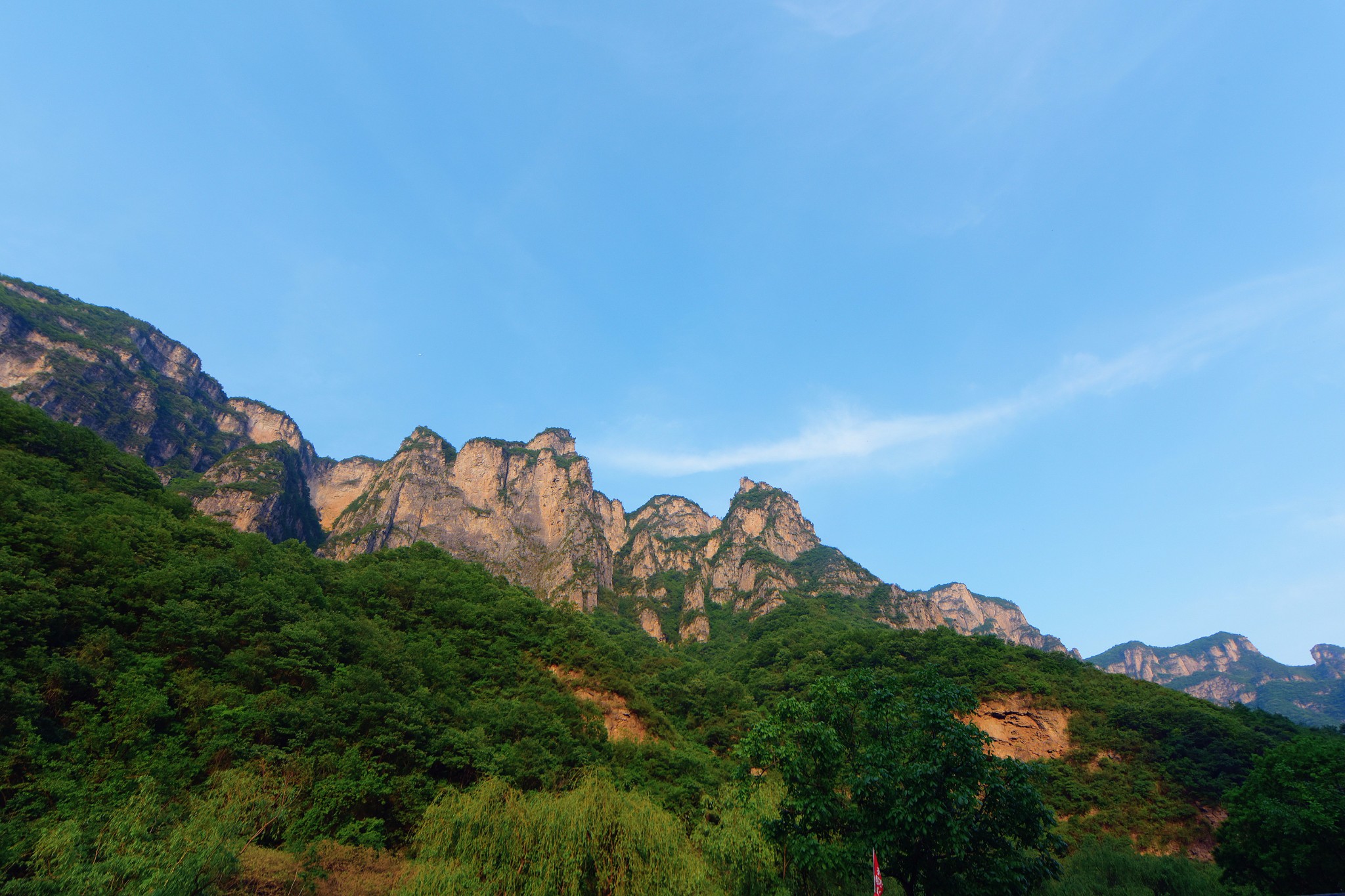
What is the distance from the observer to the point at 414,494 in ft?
330

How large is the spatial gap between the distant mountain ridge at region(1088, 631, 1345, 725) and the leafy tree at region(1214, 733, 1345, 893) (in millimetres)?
152714

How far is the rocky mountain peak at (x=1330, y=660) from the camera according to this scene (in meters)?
181

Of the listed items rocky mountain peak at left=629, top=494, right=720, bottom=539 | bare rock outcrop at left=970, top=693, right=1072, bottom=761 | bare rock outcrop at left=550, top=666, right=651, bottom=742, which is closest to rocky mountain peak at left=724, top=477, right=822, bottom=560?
rocky mountain peak at left=629, top=494, right=720, bottom=539

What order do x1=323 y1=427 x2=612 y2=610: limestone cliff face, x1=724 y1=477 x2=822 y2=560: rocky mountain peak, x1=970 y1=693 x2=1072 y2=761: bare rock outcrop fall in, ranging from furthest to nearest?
x1=724 y1=477 x2=822 y2=560: rocky mountain peak → x1=323 y1=427 x2=612 y2=610: limestone cliff face → x1=970 y1=693 x2=1072 y2=761: bare rock outcrop

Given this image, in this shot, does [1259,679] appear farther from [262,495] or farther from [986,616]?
[262,495]

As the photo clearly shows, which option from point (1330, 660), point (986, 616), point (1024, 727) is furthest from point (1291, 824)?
point (1330, 660)

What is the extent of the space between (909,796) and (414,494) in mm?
101264

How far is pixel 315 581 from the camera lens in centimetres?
3609

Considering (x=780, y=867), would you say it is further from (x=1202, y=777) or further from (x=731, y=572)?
(x=731, y=572)

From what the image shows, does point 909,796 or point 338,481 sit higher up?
point 338,481

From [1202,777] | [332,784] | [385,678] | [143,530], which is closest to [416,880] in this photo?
[332,784]

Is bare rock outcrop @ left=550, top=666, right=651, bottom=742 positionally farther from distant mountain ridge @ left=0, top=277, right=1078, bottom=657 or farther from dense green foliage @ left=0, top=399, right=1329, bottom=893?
distant mountain ridge @ left=0, top=277, right=1078, bottom=657

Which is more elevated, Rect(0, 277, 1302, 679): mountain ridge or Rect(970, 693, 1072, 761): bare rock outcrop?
Rect(0, 277, 1302, 679): mountain ridge

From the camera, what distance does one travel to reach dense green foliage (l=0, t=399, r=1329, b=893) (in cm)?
1594
